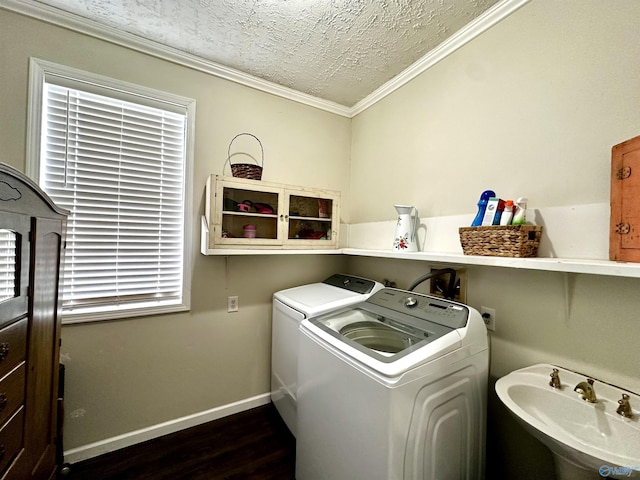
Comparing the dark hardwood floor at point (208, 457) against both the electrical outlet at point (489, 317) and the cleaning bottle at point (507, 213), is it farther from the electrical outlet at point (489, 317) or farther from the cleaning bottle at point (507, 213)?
the cleaning bottle at point (507, 213)

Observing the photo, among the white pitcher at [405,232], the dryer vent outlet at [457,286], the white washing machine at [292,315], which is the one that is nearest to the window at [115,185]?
the white washing machine at [292,315]

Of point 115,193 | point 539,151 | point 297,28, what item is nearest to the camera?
point 539,151

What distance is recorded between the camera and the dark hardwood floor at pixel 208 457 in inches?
59.9

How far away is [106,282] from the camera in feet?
5.42

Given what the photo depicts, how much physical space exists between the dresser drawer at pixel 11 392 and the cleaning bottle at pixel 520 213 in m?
1.93

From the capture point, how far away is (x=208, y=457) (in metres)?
1.64

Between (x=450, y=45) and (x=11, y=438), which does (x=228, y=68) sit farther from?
(x=11, y=438)

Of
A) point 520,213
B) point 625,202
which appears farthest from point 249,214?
point 625,202

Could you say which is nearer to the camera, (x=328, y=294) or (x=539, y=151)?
(x=539, y=151)

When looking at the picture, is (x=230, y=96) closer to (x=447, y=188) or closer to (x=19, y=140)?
(x=19, y=140)

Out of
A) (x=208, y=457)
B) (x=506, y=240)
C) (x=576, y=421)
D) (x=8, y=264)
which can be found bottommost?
(x=208, y=457)

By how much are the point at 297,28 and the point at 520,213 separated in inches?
61.7

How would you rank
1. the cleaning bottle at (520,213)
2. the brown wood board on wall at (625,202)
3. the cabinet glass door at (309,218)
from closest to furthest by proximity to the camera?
1. the brown wood board on wall at (625,202)
2. the cleaning bottle at (520,213)
3. the cabinet glass door at (309,218)

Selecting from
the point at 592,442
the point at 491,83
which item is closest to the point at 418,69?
the point at 491,83
